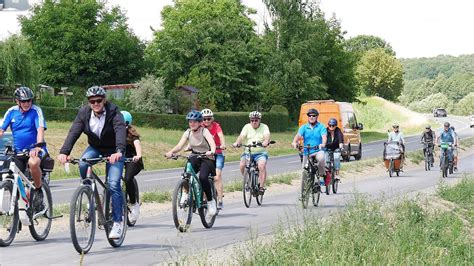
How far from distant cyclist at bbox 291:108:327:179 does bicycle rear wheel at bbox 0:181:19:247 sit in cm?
747

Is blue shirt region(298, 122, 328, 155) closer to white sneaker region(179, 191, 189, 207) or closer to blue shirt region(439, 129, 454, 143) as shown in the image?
white sneaker region(179, 191, 189, 207)

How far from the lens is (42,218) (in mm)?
11031

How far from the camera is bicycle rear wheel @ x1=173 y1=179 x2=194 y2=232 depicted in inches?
460

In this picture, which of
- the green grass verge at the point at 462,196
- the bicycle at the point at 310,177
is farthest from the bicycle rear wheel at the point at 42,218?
the green grass verge at the point at 462,196

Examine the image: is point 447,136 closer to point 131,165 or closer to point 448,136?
point 448,136

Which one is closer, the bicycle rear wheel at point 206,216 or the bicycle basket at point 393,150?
the bicycle rear wheel at point 206,216

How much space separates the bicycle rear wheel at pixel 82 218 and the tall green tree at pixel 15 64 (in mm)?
54334

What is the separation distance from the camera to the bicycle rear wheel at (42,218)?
10.7m

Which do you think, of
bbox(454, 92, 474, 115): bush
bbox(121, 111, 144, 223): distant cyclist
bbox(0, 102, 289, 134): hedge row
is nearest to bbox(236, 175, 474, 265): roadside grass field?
bbox(121, 111, 144, 223): distant cyclist

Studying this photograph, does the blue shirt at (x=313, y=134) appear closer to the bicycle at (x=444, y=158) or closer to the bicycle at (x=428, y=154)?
the bicycle at (x=444, y=158)

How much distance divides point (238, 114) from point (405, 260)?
50330 mm

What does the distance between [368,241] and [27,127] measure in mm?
4365

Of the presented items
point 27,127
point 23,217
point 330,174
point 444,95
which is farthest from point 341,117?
point 444,95

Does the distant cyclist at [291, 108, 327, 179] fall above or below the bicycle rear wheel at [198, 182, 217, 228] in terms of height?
above
